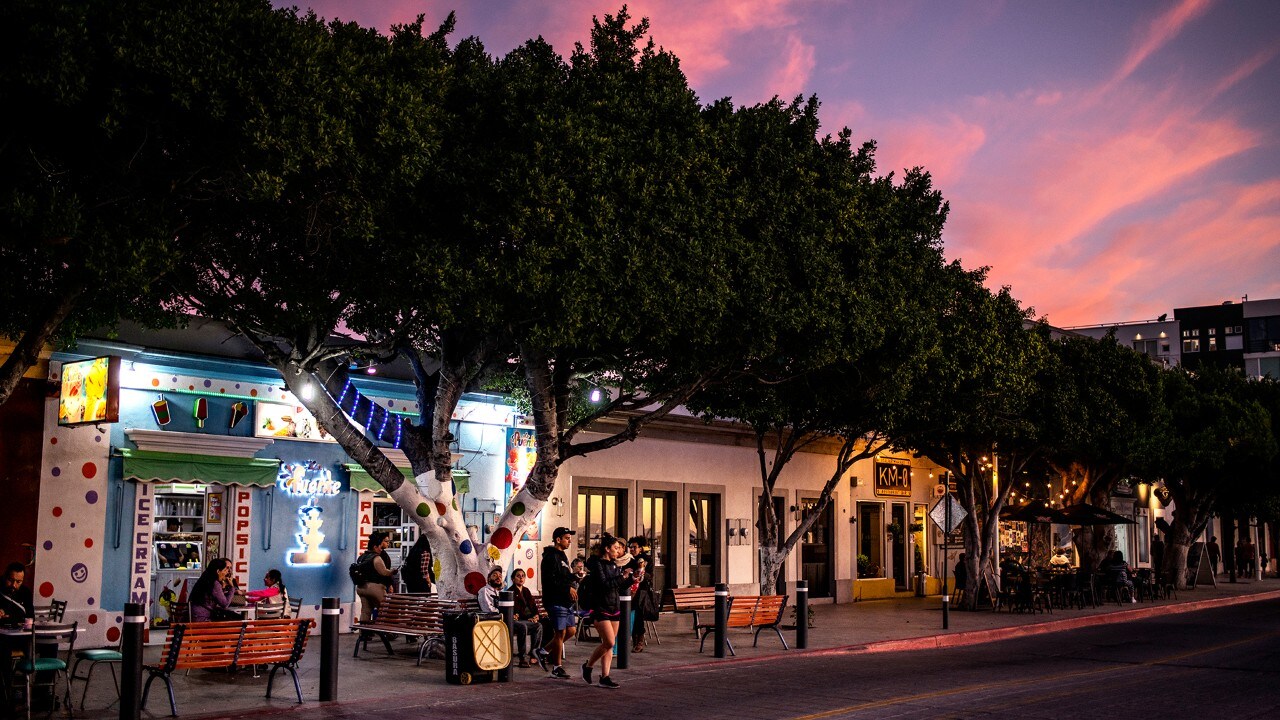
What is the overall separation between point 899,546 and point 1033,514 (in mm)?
4866

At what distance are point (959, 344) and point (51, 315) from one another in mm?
14047

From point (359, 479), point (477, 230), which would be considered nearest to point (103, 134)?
point (477, 230)

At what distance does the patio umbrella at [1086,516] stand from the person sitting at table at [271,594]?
20.7 meters

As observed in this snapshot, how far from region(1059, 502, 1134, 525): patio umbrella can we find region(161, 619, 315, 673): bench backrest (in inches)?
889

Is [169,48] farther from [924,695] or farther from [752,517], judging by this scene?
[752,517]

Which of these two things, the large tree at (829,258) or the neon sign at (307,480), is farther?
the neon sign at (307,480)

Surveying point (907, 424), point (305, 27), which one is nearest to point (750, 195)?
point (305, 27)

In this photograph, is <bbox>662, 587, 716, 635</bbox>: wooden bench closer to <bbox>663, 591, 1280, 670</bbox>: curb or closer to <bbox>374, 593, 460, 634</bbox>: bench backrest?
<bbox>663, 591, 1280, 670</bbox>: curb

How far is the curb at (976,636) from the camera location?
16.9 meters

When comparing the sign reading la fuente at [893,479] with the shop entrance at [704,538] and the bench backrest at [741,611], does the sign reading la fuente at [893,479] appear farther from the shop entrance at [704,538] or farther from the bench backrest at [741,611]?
the bench backrest at [741,611]

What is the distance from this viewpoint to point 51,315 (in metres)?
10.7

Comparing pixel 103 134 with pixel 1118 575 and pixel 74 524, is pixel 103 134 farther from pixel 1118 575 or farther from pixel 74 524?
pixel 1118 575

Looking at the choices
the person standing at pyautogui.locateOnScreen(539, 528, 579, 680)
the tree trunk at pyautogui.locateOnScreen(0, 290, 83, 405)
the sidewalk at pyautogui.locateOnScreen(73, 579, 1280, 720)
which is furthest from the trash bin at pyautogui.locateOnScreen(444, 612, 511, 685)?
the tree trunk at pyautogui.locateOnScreen(0, 290, 83, 405)

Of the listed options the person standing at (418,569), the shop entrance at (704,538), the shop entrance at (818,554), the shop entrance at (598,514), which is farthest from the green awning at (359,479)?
the shop entrance at (818,554)
